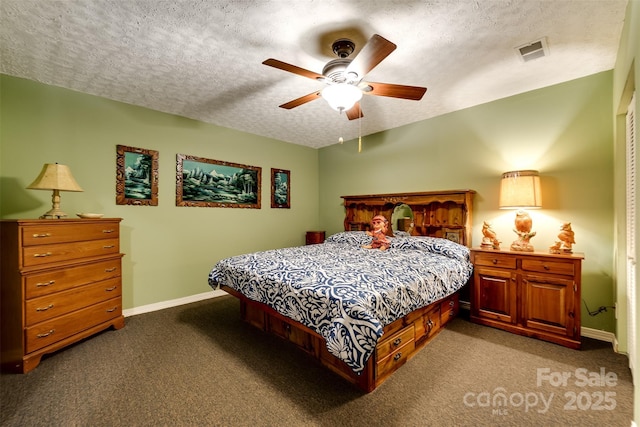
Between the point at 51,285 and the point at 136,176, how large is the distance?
1.53 metres

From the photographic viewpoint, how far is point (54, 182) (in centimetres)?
237

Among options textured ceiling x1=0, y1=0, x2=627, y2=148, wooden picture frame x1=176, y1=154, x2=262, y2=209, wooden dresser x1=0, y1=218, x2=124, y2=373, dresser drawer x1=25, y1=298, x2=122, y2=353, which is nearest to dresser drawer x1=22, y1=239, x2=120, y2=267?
wooden dresser x1=0, y1=218, x2=124, y2=373

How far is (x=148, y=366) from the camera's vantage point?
2.12 meters

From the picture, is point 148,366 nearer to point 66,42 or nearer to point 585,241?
point 66,42

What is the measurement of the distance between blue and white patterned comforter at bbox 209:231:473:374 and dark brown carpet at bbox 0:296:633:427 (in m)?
0.46

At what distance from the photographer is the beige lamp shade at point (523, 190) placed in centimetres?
271

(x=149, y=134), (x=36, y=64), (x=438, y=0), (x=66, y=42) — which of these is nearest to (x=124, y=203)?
(x=149, y=134)

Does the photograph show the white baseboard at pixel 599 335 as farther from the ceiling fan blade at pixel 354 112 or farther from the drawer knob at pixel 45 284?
the drawer knob at pixel 45 284

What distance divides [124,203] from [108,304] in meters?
1.21

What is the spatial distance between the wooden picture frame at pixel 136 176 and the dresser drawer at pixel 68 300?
1045mm

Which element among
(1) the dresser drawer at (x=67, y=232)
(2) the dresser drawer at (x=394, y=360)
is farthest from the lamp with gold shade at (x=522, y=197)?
(1) the dresser drawer at (x=67, y=232)

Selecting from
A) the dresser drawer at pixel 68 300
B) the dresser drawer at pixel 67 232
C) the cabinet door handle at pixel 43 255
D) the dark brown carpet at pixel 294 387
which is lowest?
the dark brown carpet at pixel 294 387

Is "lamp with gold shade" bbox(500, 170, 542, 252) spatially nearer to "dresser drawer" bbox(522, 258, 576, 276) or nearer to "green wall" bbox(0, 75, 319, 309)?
"dresser drawer" bbox(522, 258, 576, 276)

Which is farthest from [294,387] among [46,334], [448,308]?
[46,334]
